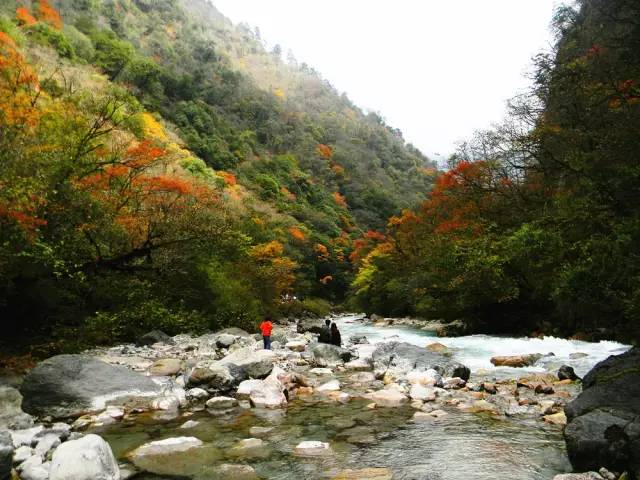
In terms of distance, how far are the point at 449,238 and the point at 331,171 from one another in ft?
206

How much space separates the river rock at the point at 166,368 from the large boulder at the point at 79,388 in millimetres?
2042

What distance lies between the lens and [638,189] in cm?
759

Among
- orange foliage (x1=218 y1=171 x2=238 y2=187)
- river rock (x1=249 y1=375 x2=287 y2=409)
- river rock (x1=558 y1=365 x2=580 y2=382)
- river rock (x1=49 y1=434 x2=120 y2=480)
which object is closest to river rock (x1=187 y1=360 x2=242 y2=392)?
river rock (x1=249 y1=375 x2=287 y2=409)

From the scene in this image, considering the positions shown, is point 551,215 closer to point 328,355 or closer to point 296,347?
point 328,355

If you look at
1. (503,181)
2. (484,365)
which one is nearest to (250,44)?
(503,181)

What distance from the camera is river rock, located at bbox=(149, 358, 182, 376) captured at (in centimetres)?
1144

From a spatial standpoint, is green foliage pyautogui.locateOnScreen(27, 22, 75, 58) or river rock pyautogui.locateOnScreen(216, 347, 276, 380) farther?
green foliage pyautogui.locateOnScreen(27, 22, 75, 58)

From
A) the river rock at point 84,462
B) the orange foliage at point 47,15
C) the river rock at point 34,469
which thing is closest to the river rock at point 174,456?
the river rock at point 84,462

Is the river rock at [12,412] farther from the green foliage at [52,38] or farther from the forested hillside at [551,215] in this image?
the green foliage at [52,38]

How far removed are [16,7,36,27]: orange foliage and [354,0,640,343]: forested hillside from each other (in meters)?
42.0

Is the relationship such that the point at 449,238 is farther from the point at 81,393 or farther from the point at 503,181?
the point at 81,393

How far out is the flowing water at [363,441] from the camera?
5.62 meters

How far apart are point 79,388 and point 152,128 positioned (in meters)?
42.4

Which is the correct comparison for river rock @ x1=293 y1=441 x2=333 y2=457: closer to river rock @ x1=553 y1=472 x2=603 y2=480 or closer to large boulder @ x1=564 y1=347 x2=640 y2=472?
river rock @ x1=553 y1=472 x2=603 y2=480
